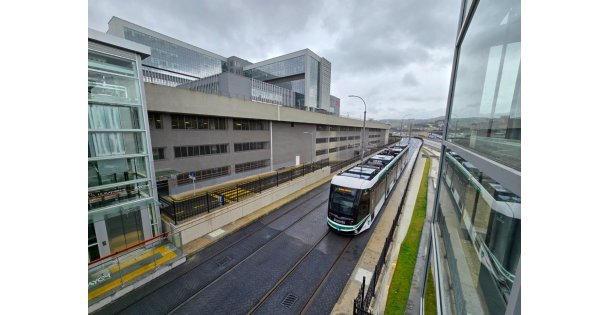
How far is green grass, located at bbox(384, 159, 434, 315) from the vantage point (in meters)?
6.66

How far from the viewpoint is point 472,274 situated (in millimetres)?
2588

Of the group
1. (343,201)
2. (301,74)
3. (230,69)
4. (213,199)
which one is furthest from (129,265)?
(230,69)

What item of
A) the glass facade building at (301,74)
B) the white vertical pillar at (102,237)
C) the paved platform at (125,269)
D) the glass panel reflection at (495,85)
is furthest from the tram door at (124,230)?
the glass facade building at (301,74)

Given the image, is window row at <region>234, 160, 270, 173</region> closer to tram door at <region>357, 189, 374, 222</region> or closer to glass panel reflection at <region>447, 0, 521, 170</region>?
tram door at <region>357, 189, 374, 222</region>

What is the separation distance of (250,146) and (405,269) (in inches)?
726

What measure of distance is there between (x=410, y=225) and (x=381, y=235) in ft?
8.56

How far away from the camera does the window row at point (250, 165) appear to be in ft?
70.6

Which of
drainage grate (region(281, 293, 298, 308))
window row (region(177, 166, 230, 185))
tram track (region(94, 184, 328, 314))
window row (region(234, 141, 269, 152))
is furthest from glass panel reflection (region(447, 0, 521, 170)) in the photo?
window row (region(234, 141, 269, 152))

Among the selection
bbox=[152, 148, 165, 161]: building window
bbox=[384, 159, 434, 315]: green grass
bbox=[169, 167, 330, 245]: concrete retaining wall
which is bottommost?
bbox=[384, 159, 434, 315]: green grass

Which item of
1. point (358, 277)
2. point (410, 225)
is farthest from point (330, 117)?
point (358, 277)

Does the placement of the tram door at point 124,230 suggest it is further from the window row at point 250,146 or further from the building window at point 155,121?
the window row at point 250,146

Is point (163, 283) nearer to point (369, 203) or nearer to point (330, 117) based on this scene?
point (369, 203)

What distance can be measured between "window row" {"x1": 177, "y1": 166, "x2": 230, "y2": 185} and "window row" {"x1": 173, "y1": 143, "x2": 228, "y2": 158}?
1.62m

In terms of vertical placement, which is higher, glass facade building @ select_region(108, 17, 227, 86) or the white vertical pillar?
glass facade building @ select_region(108, 17, 227, 86)
